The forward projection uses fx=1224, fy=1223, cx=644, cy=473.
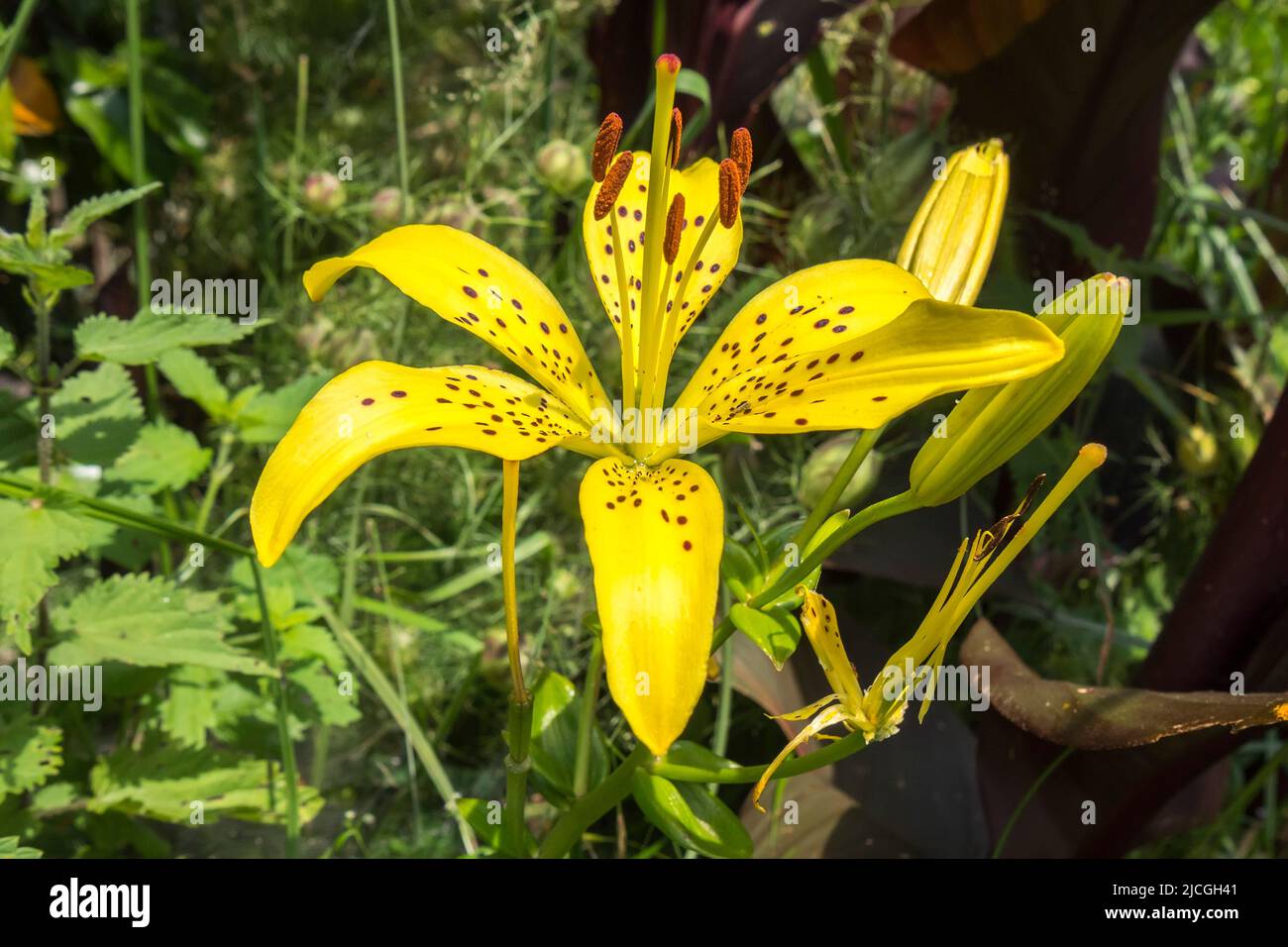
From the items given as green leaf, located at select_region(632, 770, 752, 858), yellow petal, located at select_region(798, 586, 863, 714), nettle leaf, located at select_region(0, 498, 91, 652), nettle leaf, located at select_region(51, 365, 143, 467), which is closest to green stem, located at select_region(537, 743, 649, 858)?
green leaf, located at select_region(632, 770, 752, 858)

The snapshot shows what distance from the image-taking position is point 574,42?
5.52 ft

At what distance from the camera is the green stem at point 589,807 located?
0.70 meters

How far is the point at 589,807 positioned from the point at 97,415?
0.53 meters

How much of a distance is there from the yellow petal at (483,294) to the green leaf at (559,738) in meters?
0.19

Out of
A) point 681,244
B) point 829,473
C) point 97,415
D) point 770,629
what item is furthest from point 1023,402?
point 97,415

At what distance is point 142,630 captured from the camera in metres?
0.88

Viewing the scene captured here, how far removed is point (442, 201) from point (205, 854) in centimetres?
71

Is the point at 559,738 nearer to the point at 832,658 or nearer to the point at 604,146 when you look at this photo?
the point at 832,658

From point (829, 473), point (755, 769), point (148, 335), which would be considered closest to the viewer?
point (755, 769)

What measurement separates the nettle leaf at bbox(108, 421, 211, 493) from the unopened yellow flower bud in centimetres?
62

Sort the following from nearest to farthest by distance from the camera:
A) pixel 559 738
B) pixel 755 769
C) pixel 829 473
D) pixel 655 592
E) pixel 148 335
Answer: pixel 655 592, pixel 755 769, pixel 559 738, pixel 148 335, pixel 829 473

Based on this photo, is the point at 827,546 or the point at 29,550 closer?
the point at 827,546
